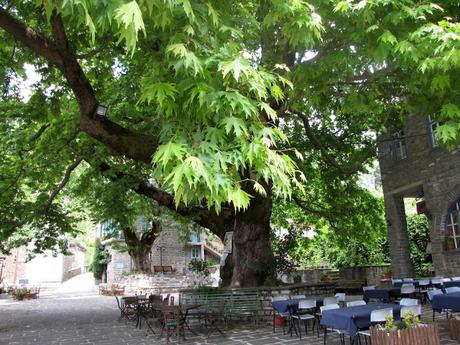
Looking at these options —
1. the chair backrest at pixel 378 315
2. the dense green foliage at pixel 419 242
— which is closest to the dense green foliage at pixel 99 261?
the dense green foliage at pixel 419 242

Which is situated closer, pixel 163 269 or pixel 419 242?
pixel 419 242

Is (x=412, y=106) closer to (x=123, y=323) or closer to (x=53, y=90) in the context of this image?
(x=53, y=90)

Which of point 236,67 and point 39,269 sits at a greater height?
point 236,67

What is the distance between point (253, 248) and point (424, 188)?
7800 mm

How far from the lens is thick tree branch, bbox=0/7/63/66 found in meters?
5.92

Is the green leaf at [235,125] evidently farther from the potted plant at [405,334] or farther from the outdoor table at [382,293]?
the outdoor table at [382,293]

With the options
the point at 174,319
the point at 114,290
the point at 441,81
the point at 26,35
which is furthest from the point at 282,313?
the point at 114,290

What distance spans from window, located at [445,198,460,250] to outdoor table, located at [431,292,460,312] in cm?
691

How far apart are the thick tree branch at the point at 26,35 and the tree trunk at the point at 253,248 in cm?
598

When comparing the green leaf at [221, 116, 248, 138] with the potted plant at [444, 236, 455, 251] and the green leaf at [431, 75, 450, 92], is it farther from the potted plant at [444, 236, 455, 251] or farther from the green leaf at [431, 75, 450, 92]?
the potted plant at [444, 236, 455, 251]

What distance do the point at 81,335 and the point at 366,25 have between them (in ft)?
30.4

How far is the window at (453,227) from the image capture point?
13812 millimetres

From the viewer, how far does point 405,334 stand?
5242 millimetres

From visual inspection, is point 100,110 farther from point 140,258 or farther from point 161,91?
point 140,258
